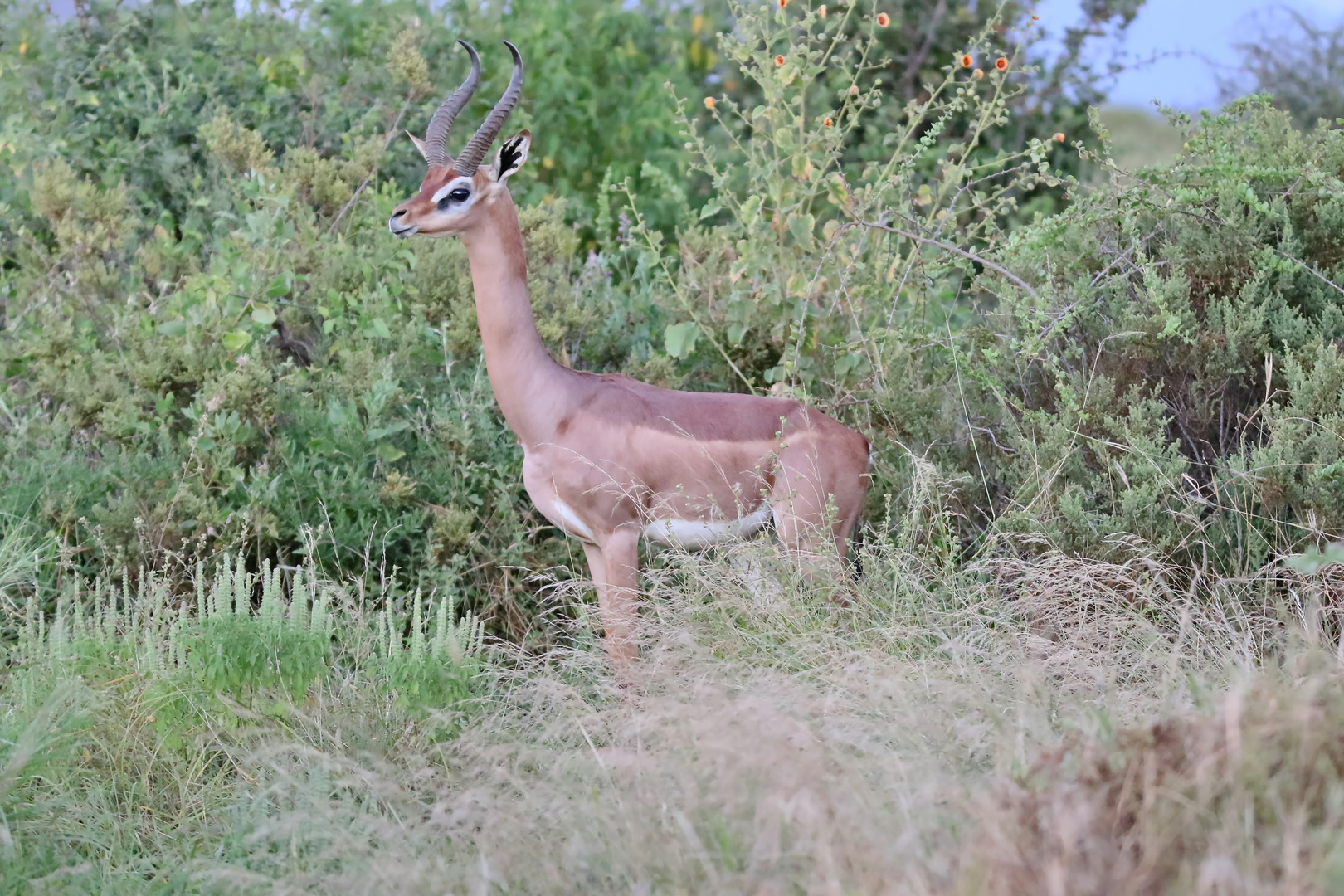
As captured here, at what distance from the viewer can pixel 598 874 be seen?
9.50 feet

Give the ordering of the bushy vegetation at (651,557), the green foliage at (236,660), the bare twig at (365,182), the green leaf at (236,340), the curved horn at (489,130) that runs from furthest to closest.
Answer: the bare twig at (365,182) → the green leaf at (236,340) → the curved horn at (489,130) → the green foliage at (236,660) → the bushy vegetation at (651,557)

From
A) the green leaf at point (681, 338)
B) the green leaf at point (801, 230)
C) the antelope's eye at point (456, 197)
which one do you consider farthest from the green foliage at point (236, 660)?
the green leaf at point (801, 230)

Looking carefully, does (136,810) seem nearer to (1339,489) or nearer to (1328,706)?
(1328,706)

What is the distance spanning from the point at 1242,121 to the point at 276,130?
15.7 feet

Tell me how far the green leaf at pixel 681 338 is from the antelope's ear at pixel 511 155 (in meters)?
1.02

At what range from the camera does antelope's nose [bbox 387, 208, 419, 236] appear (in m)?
4.76

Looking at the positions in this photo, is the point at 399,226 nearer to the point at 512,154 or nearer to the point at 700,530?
the point at 512,154

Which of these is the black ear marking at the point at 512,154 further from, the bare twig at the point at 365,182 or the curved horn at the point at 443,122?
the bare twig at the point at 365,182

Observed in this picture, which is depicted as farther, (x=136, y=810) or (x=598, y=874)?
(x=136, y=810)

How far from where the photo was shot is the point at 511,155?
5113mm

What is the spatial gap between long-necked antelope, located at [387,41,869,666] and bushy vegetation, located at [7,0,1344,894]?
239 mm

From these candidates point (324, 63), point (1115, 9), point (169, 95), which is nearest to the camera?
point (169, 95)

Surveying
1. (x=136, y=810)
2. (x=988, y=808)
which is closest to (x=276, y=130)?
(x=136, y=810)

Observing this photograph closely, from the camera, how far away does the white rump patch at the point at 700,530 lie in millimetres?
4875
